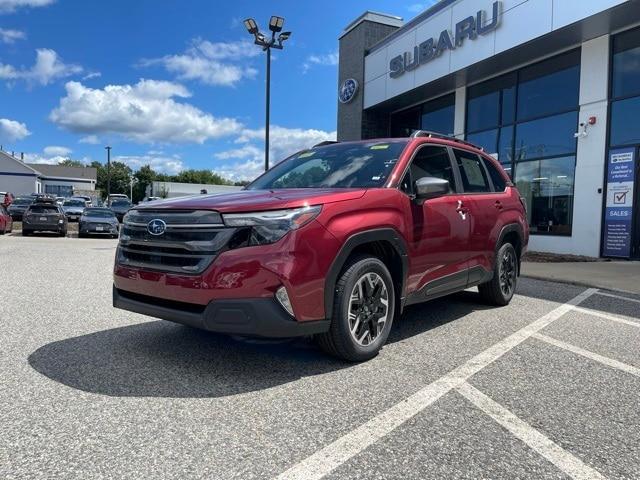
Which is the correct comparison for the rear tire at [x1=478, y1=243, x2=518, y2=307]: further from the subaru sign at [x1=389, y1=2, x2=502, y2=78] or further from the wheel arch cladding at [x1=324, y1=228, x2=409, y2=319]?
the subaru sign at [x1=389, y1=2, x2=502, y2=78]

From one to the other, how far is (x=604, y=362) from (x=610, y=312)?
8.26 ft

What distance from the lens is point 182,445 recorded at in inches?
105

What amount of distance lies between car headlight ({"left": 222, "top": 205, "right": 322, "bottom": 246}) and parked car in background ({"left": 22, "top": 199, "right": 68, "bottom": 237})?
790 inches

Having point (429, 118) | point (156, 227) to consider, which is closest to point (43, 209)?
point (429, 118)

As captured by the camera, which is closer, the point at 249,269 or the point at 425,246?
the point at 249,269

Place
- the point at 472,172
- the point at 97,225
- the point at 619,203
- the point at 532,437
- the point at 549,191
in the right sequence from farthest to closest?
1. the point at 97,225
2. the point at 549,191
3. the point at 619,203
4. the point at 472,172
5. the point at 532,437

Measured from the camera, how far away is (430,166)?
16.6 ft

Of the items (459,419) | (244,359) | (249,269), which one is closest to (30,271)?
(244,359)

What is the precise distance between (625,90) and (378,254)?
1145 centimetres

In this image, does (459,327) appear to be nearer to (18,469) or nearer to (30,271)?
(18,469)

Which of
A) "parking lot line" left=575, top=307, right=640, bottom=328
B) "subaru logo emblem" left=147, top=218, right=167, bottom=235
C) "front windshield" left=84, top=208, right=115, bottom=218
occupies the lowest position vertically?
"parking lot line" left=575, top=307, right=640, bottom=328

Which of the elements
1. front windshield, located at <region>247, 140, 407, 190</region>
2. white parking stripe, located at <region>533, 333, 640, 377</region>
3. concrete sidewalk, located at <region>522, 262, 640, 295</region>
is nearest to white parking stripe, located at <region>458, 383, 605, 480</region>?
white parking stripe, located at <region>533, 333, 640, 377</region>

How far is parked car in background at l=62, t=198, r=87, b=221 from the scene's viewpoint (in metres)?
28.2

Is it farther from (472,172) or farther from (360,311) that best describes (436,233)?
(472,172)
